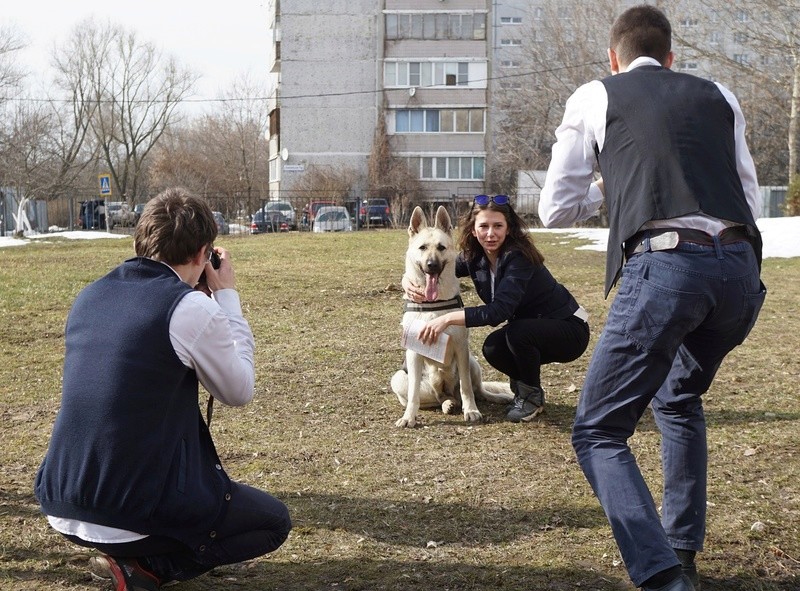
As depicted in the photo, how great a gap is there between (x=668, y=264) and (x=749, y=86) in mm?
44848

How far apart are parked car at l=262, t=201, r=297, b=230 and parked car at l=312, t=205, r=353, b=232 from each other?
138 centimetres

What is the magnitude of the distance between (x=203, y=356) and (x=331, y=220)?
110 feet

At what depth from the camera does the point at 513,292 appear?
5773 millimetres

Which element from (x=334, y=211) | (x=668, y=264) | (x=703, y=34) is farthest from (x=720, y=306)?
(x=703, y=34)

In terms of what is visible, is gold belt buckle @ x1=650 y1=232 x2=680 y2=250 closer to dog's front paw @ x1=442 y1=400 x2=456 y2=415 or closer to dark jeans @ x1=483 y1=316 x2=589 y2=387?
dark jeans @ x1=483 y1=316 x2=589 y2=387

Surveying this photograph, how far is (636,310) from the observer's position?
3.04 metres

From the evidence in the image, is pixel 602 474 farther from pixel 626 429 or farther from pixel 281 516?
pixel 281 516

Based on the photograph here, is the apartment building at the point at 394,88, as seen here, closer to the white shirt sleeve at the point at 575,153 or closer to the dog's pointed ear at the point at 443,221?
the dog's pointed ear at the point at 443,221

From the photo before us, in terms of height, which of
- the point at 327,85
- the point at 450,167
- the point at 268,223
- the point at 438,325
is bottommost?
the point at 438,325

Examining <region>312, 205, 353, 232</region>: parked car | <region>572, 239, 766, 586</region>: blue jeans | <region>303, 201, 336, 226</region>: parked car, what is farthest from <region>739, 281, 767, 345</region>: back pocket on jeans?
<region>303, 201, 336, 226</region>: parked car

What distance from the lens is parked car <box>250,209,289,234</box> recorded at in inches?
1420

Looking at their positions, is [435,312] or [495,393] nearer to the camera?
[435,312]

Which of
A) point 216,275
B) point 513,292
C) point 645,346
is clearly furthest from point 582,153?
point 513,292

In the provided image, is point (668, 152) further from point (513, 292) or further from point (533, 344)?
point (533, 344)
